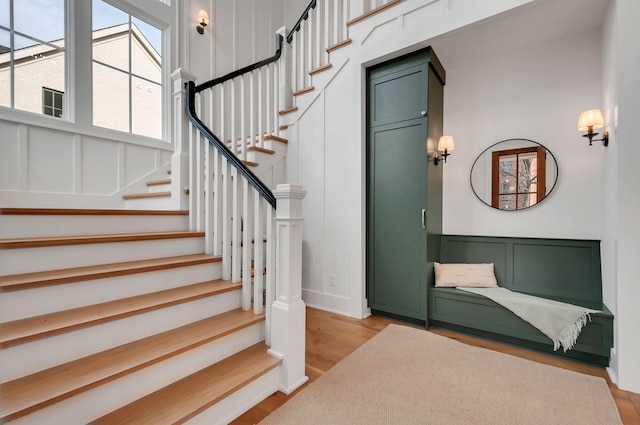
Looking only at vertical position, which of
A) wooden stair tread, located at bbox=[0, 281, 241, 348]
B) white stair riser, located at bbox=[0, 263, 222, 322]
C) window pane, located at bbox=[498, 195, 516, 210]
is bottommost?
wooden stair tread, located at bbox=[0, 281, 241, 348]

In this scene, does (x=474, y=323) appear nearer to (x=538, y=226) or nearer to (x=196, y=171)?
(x=538, y=226)

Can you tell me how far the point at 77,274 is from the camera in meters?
1.49

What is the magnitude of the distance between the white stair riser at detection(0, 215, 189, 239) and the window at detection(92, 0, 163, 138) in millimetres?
1683

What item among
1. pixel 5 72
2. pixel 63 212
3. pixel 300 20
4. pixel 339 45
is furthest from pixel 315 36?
pixel 63 212

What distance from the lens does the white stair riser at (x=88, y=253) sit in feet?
4.82

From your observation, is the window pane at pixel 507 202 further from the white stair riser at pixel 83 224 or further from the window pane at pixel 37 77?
the window pane at pixel 37 77

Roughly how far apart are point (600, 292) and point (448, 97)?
2.33 metres

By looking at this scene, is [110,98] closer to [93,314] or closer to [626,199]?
[93,314]

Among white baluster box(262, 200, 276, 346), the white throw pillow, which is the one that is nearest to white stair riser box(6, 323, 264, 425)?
white baluster box(262, 200, 276, 346)

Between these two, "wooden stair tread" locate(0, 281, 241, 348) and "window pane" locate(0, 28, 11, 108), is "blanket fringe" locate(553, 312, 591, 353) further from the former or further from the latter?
"window pane" locate(0, 28, 11, 108)

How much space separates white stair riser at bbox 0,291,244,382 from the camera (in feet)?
3.86

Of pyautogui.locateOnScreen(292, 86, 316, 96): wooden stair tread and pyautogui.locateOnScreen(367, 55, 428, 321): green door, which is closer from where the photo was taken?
pyautogui.locateOnScreen(367, 55, 428, 321): green door

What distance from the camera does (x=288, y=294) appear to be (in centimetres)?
172

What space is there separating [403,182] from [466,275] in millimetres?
1089
